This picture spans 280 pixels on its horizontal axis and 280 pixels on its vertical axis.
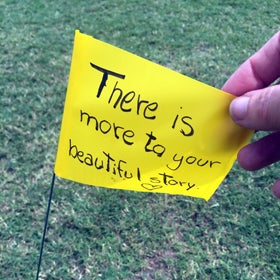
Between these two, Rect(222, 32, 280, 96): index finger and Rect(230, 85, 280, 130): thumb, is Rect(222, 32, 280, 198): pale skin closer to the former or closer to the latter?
Rect(222, 32, 280, 96): index finger

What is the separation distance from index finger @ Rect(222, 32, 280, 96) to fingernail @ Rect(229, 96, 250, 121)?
236 mm

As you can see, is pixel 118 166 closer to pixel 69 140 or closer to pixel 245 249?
pixel 69 140

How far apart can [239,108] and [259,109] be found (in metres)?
0.04

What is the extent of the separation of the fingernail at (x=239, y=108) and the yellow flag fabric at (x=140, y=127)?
0.02 meters

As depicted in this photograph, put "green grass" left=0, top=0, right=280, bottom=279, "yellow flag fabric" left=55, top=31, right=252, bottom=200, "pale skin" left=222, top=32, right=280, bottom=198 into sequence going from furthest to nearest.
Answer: "green grass" left=0, top=0, right=280, bottom=279 < "pale skin" left=222, top=32, right=280, bottom=198 < "yellow flag fabric" left=55, top=31, right=252, bottom=200

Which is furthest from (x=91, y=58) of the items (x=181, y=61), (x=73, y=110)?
(x=181, y=61)

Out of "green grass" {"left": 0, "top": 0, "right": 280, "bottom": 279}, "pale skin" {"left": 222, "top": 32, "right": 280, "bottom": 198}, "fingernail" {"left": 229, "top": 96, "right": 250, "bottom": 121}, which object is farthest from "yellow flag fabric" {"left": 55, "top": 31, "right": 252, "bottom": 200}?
"green grass" {"left": 0, "top": 0, "right": 280, "bottom": 279}

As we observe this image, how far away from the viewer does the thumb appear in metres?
0.79

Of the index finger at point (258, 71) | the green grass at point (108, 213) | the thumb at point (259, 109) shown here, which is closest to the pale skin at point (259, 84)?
the index finger at point (258, 71)

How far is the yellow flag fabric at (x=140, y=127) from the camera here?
0.77m

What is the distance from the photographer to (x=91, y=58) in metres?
0.76

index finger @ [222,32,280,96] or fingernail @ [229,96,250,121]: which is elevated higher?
fingernail @ [229,96,250,121]

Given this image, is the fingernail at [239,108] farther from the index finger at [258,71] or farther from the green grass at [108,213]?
the green grass at [108,213]

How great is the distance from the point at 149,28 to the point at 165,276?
144 centimetres
